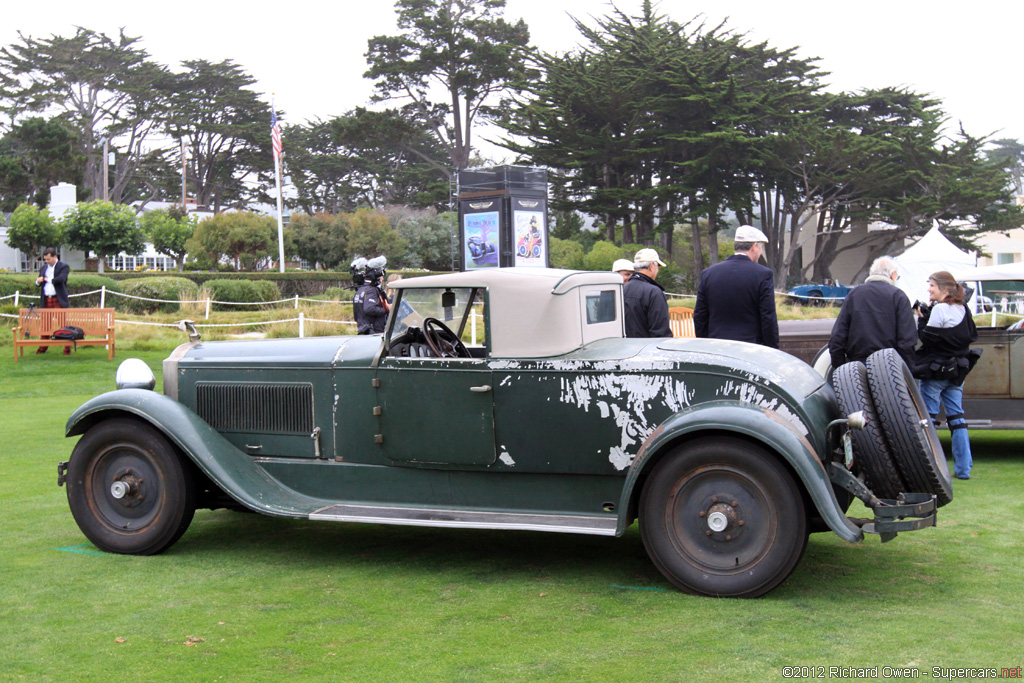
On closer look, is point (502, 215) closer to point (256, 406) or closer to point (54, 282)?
point (54, 282)

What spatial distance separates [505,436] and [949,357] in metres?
4.28

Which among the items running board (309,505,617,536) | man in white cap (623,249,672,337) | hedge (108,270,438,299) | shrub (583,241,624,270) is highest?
shrub (583,241,624,270)

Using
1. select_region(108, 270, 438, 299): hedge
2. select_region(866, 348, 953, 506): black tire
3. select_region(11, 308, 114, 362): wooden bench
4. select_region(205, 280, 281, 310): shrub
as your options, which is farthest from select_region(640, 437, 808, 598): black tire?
select_region(108, 270, 438, 299): hedge

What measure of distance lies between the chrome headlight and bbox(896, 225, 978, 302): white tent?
2408 cm

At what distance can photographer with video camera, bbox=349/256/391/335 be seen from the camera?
8477 millimetres

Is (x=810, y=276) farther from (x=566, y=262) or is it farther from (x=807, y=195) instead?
(x=566, y=262)

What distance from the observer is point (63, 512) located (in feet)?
21.0

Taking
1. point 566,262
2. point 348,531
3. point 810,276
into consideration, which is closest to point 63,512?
point 348,531

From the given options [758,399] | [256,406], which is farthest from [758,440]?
[256,406]

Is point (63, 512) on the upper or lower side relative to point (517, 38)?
lower

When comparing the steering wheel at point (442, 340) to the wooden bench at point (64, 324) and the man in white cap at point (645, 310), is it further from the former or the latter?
the wooden bench at point (64, 324)

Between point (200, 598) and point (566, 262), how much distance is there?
30243 mm

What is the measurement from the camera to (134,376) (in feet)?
19.0

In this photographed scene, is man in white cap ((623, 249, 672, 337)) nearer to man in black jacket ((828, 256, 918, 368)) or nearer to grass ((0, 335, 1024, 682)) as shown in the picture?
man in black jacket ((828, 256, 918, 368))
